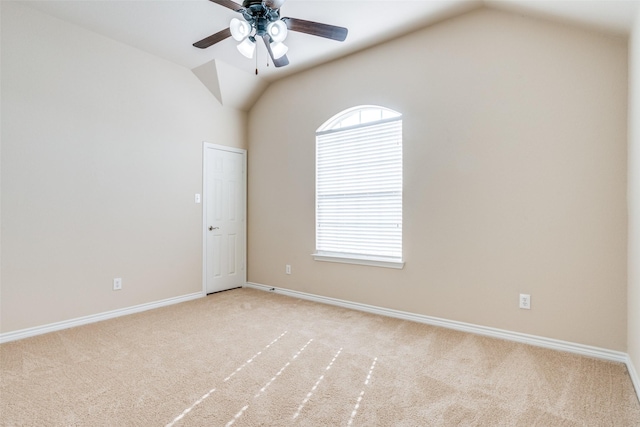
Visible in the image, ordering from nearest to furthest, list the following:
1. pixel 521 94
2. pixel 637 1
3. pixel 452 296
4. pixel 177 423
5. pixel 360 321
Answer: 1. pixel 177 423
2. pixel 637 1
3. pixel 521 94
4. pixel 452 296
5. pixel 360 321

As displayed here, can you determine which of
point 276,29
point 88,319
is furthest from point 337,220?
point 88,319

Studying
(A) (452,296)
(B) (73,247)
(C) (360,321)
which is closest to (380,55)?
(A) (452,296)

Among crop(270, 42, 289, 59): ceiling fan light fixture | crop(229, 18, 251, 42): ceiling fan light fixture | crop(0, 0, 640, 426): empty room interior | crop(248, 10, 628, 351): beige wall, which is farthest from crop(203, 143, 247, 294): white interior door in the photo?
crop(229, 18, 251, 42): ceiling fan light fixture

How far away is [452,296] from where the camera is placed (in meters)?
3.02

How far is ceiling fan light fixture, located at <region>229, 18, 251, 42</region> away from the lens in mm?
2121

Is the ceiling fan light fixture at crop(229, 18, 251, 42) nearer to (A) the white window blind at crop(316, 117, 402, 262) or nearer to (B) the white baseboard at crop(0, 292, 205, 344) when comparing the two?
(A) the white window blind at crop(316, 117, 402, 262)

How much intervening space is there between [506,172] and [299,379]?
2.35 m

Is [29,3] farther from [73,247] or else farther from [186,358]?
[186,358]

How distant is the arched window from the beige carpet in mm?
882

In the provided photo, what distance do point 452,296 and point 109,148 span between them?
12.4 feet

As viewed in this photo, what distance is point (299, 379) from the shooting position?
6.93 ft

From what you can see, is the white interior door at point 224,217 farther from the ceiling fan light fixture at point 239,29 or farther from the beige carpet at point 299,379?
the ceiling fan light fixture at point 239,29

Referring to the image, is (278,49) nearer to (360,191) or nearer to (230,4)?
(230,4)

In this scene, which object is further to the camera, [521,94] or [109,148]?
[109,148]
